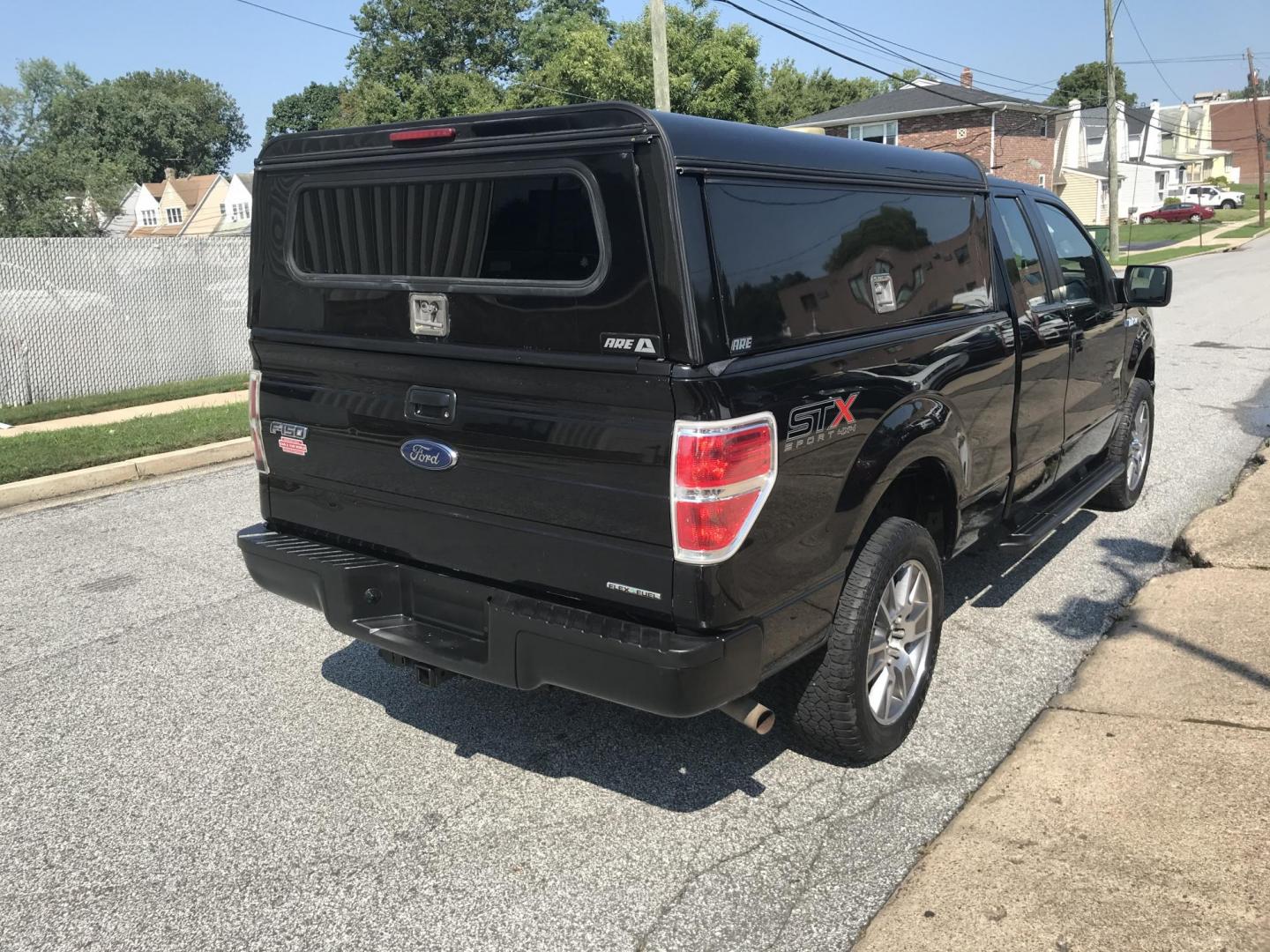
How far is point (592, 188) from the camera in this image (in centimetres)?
298

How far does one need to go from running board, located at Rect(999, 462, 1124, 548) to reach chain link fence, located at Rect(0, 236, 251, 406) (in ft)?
34.5

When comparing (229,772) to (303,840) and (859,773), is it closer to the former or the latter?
(303,840)

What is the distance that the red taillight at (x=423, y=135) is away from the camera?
10.8 ft

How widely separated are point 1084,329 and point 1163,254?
35.1 m

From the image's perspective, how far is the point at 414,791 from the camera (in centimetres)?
364

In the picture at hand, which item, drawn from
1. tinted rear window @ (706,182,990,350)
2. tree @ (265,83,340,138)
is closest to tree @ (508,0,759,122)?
tinted rear window @ (706,182,990,350)

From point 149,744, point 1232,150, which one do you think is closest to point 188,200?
point 149,744

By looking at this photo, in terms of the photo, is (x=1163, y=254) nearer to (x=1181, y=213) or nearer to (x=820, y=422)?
(x=1181, y=213)

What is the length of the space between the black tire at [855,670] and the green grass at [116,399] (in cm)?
977

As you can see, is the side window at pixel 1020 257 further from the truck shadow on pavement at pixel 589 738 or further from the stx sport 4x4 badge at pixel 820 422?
the truck shadow on pavement at pixel 589 738

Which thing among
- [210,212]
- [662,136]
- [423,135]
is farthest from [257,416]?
[210,212]

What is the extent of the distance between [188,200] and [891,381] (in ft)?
270

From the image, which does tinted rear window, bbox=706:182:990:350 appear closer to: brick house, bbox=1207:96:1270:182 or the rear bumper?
the rear bumper

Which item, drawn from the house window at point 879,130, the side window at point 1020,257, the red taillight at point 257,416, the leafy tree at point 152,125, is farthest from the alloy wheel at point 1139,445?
the leafy tree at point 152,125
